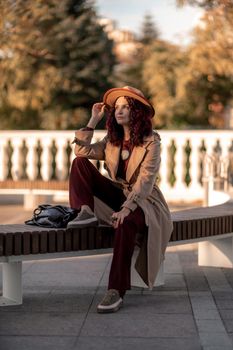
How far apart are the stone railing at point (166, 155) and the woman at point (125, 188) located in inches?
367

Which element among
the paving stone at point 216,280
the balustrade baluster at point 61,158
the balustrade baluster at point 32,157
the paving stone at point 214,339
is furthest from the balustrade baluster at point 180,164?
the paving stone at point 214,339

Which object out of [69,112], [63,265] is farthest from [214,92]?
[63,265]

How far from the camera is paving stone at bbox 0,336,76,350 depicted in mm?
5020

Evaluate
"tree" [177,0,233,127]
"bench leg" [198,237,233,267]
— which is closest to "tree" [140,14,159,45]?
"tree" [177,0,233,127]

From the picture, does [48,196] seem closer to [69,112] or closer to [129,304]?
[129,304]

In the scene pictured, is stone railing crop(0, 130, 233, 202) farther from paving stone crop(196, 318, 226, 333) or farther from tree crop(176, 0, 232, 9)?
paving stone crop(196, 318, 226, 333)

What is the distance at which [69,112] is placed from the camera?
139 feet

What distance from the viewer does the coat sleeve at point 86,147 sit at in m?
6.62

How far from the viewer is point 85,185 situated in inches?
253

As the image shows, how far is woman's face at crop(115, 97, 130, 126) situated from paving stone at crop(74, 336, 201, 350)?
191 cm

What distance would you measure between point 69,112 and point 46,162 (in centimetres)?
2567

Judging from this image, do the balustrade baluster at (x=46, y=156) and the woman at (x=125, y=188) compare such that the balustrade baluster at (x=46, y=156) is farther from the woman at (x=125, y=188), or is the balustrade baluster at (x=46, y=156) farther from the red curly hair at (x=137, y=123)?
the red curly hair at (x=137, y=123)

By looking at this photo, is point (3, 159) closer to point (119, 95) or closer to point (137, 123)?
point (119, 95)

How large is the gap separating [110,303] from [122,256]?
0.34 meters
